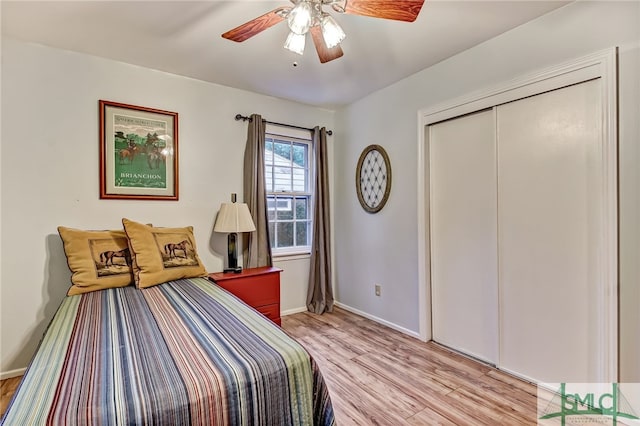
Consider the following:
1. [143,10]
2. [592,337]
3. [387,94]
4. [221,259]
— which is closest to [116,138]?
[143,10]

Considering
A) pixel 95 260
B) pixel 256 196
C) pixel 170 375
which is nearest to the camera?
pixel 170 375

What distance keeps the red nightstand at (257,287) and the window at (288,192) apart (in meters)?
0.64

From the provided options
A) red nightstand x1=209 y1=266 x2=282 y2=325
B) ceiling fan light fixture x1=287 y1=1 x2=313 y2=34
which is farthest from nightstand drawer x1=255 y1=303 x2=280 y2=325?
ceiling fan light fixture x1=287 y1=1 x2=313 y2=34

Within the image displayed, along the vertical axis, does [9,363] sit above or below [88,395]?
below

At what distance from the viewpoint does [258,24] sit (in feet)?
5.28

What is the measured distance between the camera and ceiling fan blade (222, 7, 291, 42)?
60.1 inches

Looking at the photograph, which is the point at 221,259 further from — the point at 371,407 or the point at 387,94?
the point at 387,94

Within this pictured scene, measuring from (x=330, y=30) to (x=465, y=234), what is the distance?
6.14 ft

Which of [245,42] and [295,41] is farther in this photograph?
[245,42]

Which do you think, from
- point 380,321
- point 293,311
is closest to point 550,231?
point 380,321

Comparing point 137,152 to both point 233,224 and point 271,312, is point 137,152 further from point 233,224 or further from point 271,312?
point 271,312

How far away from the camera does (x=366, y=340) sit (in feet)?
9.19

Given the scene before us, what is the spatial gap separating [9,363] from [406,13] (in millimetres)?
3453

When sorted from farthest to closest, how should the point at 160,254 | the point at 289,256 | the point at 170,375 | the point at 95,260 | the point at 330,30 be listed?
the point at 289,256 → the point at 160,254 → the point at 95,260 → the point at 330,30 → the point at 170,375
